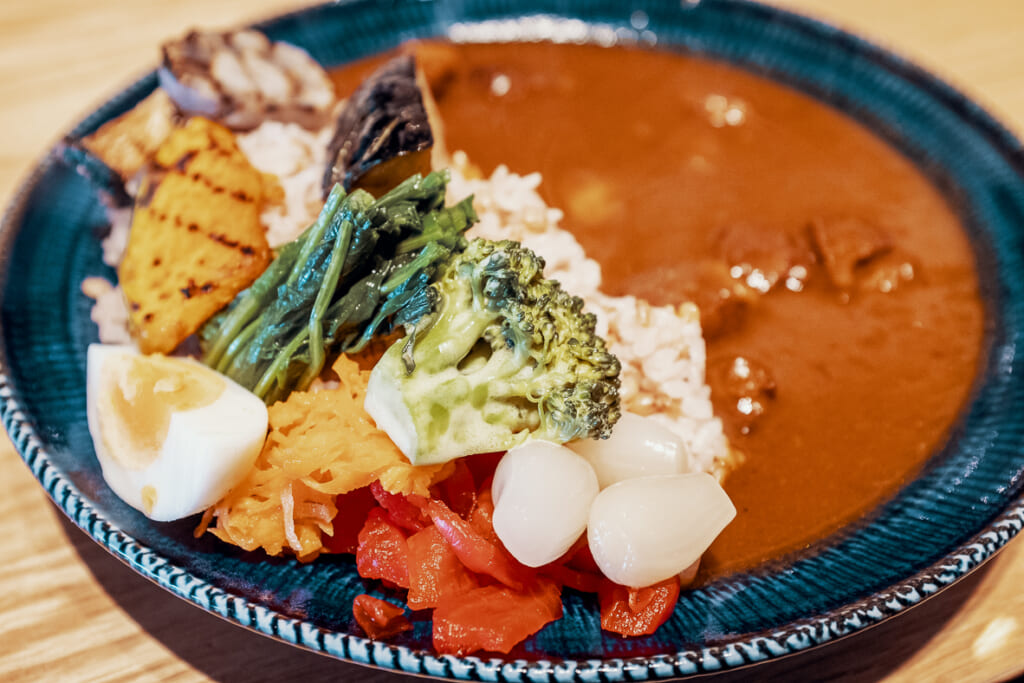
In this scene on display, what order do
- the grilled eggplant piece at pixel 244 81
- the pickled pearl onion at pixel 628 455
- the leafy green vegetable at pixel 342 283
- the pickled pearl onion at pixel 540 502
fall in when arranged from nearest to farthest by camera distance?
the pickled pearl onion at pixel 540 502
the pickled pearl onion at pixel 628 455
the leafy green vegetable at pixel 342 283
the grilled eggplant piece at pixel 244 81

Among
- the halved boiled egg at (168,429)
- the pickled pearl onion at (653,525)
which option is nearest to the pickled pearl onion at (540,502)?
the pickled pearl onion at (653,525)

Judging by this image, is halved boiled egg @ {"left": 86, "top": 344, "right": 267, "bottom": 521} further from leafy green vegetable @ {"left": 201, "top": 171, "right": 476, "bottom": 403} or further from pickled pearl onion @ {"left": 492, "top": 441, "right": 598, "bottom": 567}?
pickled pearl onion @ {"left": 492, "top": 441, "right": 598, "bottom": 567}

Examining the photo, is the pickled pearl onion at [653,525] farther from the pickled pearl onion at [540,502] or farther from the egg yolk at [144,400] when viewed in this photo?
the egg yolk at [144,400]

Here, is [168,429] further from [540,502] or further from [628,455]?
[628,455]

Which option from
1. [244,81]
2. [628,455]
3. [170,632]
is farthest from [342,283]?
[244,81]

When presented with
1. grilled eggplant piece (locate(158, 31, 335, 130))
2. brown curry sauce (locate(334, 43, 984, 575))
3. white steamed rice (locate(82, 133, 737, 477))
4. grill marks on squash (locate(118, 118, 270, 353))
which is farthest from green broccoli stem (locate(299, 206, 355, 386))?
grilled eggplant piece (locate(158, 31, 335, 130))

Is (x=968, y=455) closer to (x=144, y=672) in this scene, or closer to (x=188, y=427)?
(x=188, y=427)
